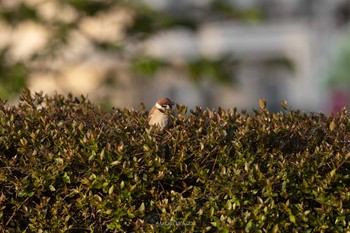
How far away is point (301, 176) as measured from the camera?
20.4 ft

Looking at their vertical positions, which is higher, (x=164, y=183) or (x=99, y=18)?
(x=99, y=18)

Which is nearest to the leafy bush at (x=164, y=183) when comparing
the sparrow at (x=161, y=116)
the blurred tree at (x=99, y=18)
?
the sparrow at (x=161, y=116)

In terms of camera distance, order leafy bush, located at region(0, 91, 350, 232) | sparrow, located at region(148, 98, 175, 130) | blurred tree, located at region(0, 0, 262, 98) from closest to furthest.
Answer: leafy bush, located at region(0, 91, 350, 232)
sparrow, located at region(148, 98, 175, 130)
blurred tree, located at region(0, 0, 262, 98)

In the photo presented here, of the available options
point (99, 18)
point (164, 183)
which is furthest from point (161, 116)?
point (99, 18)

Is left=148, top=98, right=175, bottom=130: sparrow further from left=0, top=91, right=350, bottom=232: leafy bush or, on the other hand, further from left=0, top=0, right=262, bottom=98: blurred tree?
left=0, top=0, right=262, bottom=98: blurred tree

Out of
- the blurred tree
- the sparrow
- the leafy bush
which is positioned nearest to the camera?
the leafy bush

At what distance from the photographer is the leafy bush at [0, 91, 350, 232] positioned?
616 cm

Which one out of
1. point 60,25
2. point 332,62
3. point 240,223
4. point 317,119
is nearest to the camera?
point 240,223

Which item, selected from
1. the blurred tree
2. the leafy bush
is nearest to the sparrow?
the leafy bush

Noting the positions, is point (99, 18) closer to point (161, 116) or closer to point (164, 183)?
point (161, 116)

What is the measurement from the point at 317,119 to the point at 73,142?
1.62 meters

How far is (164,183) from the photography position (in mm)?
6277

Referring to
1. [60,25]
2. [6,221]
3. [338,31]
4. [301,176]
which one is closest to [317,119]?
[301,176]

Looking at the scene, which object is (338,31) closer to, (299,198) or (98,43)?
(98,43)
